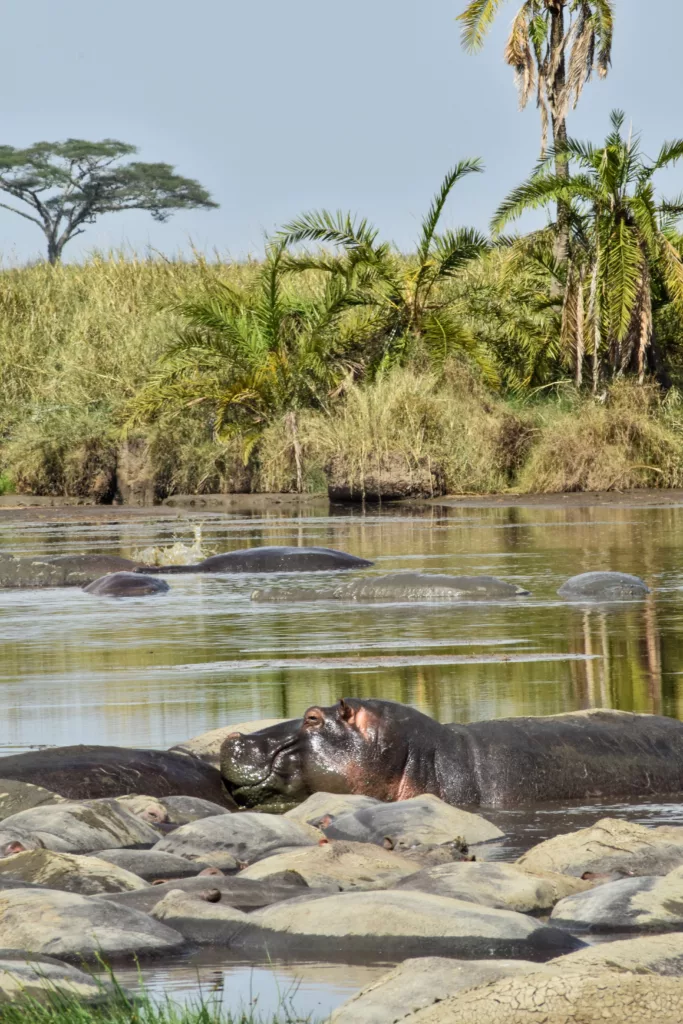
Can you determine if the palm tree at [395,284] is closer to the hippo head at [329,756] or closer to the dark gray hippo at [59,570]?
the dark gray hippo at [59,570]

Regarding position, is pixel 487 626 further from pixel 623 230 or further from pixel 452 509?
pixel 623 230

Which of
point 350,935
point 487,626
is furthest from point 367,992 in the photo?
point 487,626

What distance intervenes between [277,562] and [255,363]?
49.7 feet

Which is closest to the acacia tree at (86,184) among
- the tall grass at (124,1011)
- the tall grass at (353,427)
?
the tall grass at (353,427)

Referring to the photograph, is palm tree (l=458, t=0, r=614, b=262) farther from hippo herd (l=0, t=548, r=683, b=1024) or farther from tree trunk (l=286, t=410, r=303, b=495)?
hippo herd (l=0, t=548, r=683, b=1024)

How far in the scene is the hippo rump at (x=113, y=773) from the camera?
243 inches

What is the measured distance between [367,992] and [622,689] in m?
4.98

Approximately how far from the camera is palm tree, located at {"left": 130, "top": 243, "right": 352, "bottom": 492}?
2944 centimetres

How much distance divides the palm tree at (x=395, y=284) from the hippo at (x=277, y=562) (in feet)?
48.0

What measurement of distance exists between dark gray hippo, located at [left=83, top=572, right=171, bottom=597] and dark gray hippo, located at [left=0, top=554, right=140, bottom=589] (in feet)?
2.30

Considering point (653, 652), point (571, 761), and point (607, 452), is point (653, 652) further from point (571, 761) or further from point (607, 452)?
point (607, 452)

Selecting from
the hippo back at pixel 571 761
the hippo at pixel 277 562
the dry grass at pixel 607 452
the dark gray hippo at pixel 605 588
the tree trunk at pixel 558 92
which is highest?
the tree trunk at pixel 558 92

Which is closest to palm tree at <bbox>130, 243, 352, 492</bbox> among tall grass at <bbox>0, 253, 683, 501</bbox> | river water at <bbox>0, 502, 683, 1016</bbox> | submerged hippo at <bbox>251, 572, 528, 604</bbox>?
tall grass at <bbox>0, 253, 683, 501</bbox>

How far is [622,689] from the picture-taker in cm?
807
